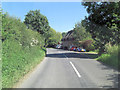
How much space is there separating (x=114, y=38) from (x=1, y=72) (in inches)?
765

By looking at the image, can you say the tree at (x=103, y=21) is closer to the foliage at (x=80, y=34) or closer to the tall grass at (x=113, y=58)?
the tall grass at (x=113, y=58)

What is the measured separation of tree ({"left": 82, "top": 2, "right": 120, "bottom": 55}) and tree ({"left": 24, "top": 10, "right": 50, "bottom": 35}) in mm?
9557

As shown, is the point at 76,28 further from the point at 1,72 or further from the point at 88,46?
Answer: the point at 1,72

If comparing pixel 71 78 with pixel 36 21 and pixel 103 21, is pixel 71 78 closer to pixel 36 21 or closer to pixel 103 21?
pixel 103 21

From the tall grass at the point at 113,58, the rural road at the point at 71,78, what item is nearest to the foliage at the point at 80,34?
the tall grass at the point at 113,58

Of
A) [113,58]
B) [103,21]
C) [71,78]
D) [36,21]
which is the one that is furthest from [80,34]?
[71,78]

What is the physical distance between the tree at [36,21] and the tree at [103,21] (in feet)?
31.4

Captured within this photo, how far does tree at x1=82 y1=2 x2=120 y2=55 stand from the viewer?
21.6 m

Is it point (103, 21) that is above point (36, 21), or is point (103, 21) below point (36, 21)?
below

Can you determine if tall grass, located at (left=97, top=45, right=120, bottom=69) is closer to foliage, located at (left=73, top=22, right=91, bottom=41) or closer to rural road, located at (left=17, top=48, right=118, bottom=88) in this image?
rural road, located at (left=17, top=48, right=118, bottom=88)

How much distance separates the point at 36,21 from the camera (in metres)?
30.7

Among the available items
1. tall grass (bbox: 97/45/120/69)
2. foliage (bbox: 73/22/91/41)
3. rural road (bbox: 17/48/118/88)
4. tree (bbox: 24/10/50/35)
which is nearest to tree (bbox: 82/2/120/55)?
tall grass (bbox: 97/45/120/69)

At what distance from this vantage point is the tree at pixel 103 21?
70.7 feet

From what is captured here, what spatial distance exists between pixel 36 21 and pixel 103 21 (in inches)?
532
